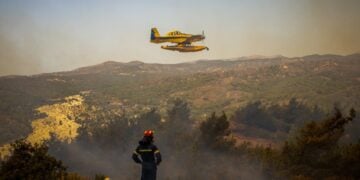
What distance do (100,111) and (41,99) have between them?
630 inches

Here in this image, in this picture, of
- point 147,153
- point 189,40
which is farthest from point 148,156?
point 189,40

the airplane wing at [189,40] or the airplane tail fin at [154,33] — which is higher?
the airplane tail fin at [154,33]

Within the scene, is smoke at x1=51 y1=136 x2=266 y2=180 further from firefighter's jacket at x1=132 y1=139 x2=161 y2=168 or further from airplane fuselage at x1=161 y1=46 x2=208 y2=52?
airplane fuselage at x1=161 y1=46 x2=208 y2=52

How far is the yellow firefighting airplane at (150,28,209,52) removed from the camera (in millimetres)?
43531

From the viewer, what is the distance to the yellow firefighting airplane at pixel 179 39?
43531mm

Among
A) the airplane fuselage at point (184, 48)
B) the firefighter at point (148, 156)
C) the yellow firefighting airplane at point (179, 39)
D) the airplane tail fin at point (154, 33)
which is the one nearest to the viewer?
the firefighter at point (148, 156)

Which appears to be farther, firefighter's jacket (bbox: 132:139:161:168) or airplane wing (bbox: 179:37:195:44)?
airplane wing (bbox: 179:37:195:44)

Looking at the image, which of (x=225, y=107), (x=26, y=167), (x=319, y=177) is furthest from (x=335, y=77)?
(x=26, y=167)

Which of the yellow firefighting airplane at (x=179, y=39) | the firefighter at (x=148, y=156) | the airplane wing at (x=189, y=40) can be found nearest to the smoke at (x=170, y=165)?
the firefighter at (x=148, y=156)

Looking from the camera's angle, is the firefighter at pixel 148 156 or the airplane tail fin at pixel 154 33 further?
the airplane tail fin at pixel 154 33

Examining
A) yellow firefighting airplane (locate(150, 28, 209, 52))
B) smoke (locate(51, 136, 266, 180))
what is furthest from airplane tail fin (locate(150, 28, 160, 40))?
smoke (locate(51, 136, 266, 180))

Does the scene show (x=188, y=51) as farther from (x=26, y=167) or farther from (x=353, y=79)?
Answer: (x=353, y=79)

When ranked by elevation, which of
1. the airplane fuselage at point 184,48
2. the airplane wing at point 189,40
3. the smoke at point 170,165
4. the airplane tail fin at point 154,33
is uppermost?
the airplane tail fin at point 154,33

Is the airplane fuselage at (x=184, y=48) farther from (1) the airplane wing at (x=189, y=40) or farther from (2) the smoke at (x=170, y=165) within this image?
(2) the smoke at (x=170, y=165)
